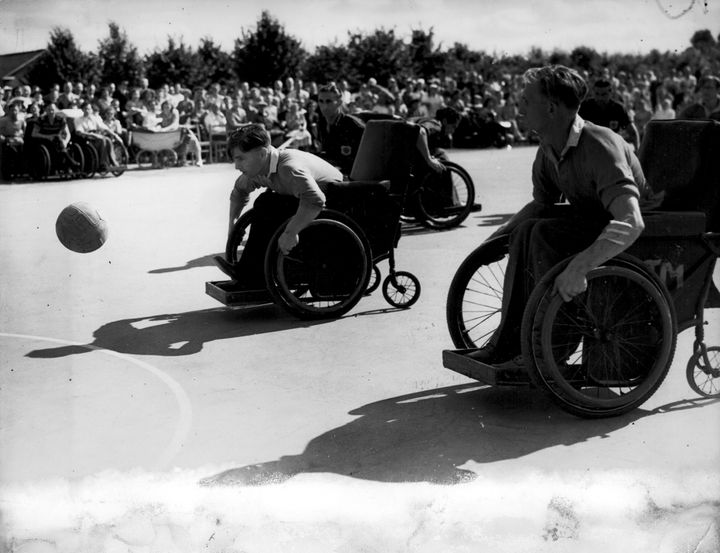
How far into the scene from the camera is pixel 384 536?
338cm

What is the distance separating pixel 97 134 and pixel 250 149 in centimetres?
1337

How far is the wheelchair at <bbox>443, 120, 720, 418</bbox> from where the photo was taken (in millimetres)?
4305

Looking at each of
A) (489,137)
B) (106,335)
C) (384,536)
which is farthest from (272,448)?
(489,137)

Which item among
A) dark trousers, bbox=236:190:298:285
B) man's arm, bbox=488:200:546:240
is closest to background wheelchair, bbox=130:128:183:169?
dark trousers, bbox=236:190:298:285

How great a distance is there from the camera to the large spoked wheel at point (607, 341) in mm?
4281

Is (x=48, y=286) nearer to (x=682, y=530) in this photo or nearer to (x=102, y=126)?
(x=682, y=530)

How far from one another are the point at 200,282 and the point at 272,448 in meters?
4.00

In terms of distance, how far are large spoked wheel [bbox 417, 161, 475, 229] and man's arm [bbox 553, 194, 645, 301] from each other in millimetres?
6923

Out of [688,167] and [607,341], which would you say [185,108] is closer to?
[688,167]

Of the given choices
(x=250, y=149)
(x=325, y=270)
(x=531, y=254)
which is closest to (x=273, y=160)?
(x=250, y=149)

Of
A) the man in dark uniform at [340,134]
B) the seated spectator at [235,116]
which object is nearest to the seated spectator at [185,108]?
the seated spectator at [235,116]

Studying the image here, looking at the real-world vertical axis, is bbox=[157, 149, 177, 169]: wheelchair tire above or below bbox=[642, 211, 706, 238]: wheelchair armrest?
below

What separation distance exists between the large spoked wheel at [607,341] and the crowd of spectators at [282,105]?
38.1ft

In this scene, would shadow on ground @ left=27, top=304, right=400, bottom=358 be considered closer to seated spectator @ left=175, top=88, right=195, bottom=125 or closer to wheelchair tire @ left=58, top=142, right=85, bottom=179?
wheelchair tire @ left=58, top=142, right=85, bottom=179
